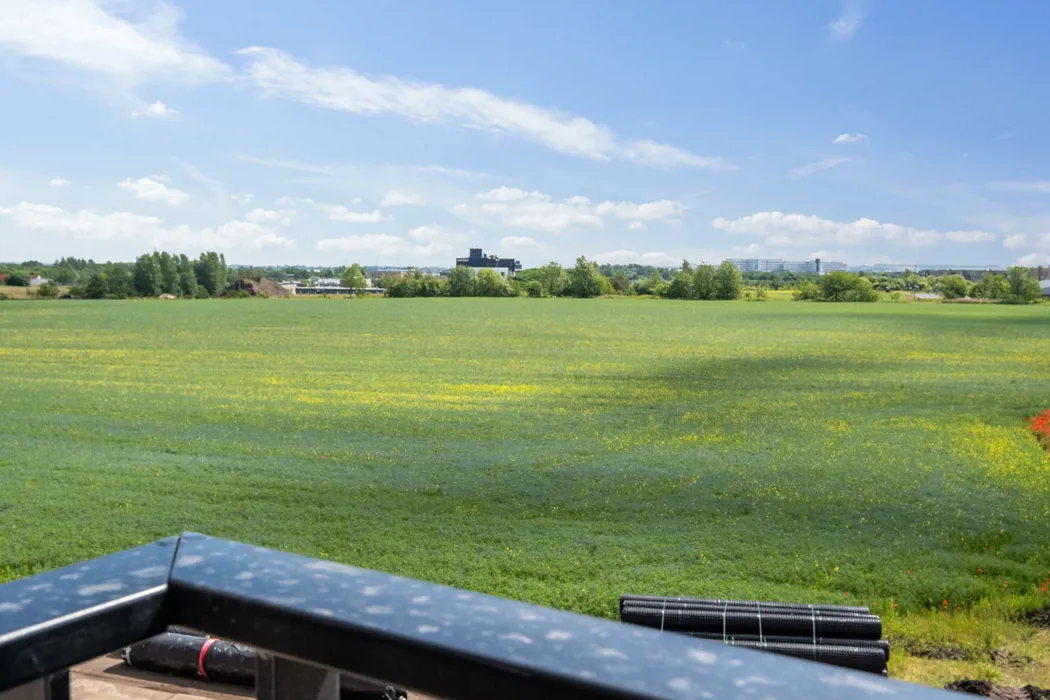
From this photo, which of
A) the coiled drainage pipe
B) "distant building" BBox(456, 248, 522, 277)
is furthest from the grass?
"distant building" BBox(456, 248, 522, 277)

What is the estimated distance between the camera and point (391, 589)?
1.24 meters

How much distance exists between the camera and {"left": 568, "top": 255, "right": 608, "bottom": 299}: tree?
112062mm

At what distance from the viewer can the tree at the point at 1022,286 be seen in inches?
3878

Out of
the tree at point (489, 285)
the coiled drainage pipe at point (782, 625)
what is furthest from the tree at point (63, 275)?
the coiled drainage pipe at point (782, 625)

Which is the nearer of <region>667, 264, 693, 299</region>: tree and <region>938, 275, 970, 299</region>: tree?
<region>938, 275, 970, 299</region>: tree

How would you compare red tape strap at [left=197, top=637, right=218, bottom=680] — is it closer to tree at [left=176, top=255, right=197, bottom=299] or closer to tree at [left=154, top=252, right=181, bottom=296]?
tree at [left=154, top=252, right=181, bottom=296]

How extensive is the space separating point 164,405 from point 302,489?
11647 millimetres

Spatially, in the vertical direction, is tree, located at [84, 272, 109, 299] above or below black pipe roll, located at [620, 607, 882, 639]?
above

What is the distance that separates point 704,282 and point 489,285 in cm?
2546

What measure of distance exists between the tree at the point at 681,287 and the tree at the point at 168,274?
58.1m

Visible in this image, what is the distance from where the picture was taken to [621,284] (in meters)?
120

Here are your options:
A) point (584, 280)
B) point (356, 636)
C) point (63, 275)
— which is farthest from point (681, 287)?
point (356, 636)

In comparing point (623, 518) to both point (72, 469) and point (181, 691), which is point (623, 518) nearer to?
point (181, 691)

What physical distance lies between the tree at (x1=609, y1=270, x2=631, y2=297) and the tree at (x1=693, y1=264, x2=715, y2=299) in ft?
37.0
